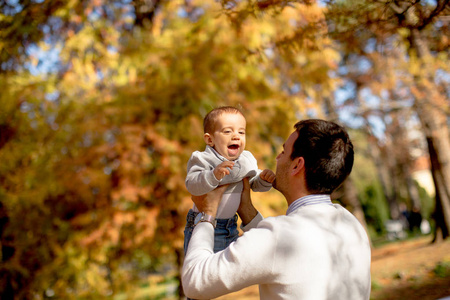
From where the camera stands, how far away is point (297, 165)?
2.05 metres

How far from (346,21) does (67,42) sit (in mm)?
6189

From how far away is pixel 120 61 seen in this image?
8.41m

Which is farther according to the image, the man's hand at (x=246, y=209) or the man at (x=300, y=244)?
the man's hand at (x=246, y=209)

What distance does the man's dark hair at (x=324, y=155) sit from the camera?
1989 mm

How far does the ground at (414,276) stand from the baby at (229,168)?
6.10 meters

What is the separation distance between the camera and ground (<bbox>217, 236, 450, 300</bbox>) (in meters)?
7.31

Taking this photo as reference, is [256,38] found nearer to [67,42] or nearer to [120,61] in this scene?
[120,61]

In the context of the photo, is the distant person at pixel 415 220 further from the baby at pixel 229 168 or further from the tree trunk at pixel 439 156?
the baby at pixel 229 168

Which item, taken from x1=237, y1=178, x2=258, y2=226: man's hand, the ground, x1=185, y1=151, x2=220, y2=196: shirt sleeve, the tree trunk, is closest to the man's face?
x1=237, y1=178, x2=258, y2=226: man's hand

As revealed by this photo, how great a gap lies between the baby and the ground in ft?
20.0

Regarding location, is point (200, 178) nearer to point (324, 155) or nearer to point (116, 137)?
point (324, 155)

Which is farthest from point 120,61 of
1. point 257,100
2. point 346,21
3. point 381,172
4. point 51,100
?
point 381,172

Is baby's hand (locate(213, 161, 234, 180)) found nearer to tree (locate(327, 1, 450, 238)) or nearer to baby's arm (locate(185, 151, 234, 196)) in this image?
baby's arm (locate(185, 151, 234, 196))

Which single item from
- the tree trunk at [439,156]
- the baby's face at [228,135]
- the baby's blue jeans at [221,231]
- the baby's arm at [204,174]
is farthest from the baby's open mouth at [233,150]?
the tree trunk at [439,156]
